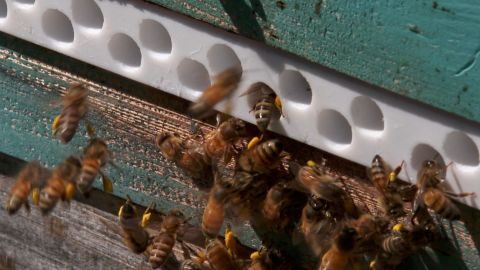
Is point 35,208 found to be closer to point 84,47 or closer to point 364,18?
point 84,47

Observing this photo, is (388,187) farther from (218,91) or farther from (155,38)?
(155,38)

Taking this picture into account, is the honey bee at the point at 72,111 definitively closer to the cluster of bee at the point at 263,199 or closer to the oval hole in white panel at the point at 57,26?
the cluster of bee at the point at 263,199

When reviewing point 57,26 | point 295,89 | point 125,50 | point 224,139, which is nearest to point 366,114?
point 295,89

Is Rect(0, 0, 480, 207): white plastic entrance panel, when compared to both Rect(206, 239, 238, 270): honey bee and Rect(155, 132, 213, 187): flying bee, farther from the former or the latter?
Rect(206, 239, 238, 270): honey bee

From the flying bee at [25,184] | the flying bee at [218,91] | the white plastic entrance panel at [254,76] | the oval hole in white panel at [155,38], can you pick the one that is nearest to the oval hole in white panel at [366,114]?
the white plastic entrance panel at [254,76]

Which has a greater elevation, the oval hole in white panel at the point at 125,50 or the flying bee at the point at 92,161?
the oval hole in white panel at the point at 125,50
